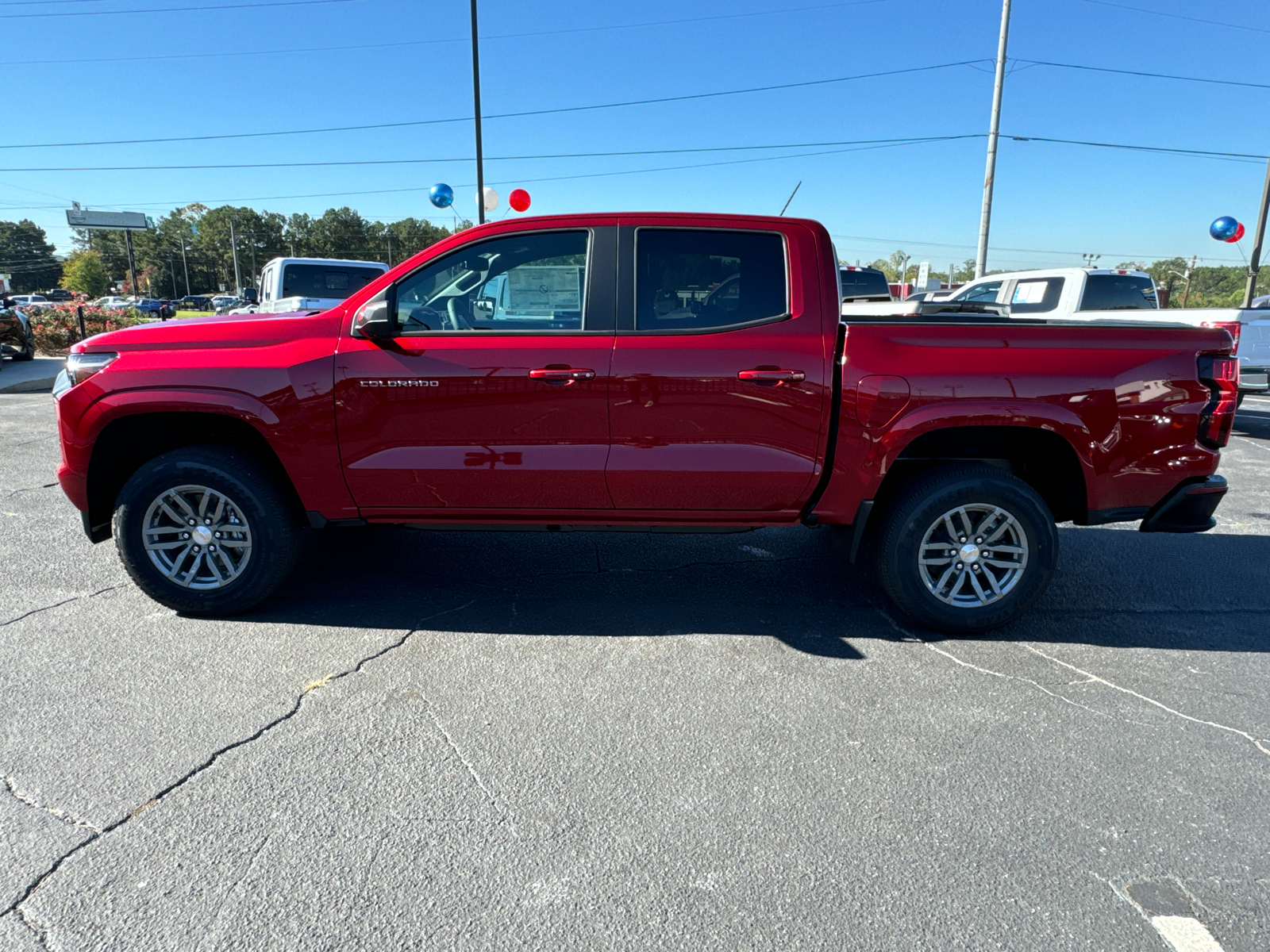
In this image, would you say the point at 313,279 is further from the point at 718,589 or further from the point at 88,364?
the point at 718,589

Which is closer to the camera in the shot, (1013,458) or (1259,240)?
(1013,458)

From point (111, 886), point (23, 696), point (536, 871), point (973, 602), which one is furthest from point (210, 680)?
point (973, 602)

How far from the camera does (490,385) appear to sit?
363 centimetres

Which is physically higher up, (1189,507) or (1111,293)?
(1111,293)

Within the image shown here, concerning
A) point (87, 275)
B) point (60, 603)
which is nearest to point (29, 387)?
point (60, 603)

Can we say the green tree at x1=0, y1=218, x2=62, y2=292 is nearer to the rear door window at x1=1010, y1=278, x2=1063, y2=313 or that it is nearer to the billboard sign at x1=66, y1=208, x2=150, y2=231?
→ the billboard sign at x1=66, y1=208, x2=150, y2=231

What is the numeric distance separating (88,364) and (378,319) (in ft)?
4.75

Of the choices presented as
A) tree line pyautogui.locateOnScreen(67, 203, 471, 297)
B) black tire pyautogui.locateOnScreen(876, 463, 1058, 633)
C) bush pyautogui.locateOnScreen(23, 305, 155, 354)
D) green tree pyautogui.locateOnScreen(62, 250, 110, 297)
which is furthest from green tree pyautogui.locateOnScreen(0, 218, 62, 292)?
black tire pyautogui.locateOnScreen(876, 463, 1058, 633)

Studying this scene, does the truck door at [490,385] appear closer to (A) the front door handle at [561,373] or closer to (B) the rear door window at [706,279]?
(A) the front door handle at [561,373]

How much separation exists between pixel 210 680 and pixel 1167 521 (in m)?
4.48

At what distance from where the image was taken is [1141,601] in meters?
4.38

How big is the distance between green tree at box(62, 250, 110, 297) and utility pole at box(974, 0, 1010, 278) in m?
121

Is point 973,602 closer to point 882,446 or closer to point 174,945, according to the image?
point 882,446

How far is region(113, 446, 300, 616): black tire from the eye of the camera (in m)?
3.78
